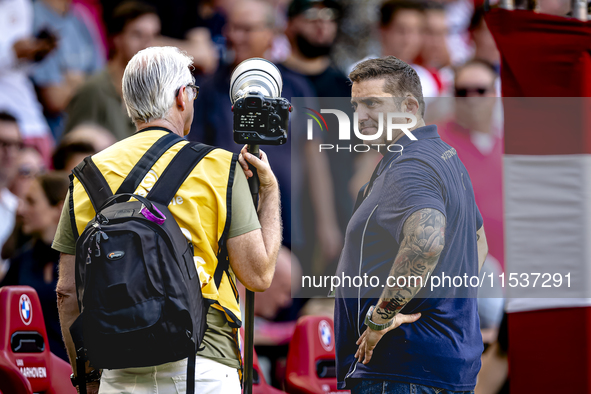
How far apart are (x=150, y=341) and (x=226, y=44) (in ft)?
11.7

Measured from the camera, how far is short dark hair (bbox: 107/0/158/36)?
497 cm

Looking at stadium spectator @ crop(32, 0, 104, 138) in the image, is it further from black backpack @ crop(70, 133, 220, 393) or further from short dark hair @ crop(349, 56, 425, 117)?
black backpack @ crop(70, 133, 220, 393)

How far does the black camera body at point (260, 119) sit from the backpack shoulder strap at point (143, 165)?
26 centimetres

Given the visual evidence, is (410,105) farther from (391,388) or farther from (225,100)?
(225,100)

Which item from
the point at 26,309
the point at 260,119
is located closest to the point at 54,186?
the point at 26,309

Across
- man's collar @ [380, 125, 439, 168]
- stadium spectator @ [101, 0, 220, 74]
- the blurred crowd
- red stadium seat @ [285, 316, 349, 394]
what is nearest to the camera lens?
the blurred crowd

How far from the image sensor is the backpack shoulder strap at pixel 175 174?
2.14 m

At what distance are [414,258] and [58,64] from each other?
13.5 ft

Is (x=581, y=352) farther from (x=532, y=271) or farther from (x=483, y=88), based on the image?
(x=483, y=88)

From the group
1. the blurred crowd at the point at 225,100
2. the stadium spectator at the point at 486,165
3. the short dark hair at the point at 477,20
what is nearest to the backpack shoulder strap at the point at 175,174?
the blurred crowd at the point at 225,100

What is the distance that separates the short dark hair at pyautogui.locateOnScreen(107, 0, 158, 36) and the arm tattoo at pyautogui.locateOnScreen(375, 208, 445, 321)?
3286mm

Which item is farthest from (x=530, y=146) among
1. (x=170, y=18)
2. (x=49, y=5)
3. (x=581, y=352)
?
(x=49, y=5)

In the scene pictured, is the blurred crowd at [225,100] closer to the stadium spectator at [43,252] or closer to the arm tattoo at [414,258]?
the stadium spectator at [43,252]

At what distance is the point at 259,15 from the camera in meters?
4.99
